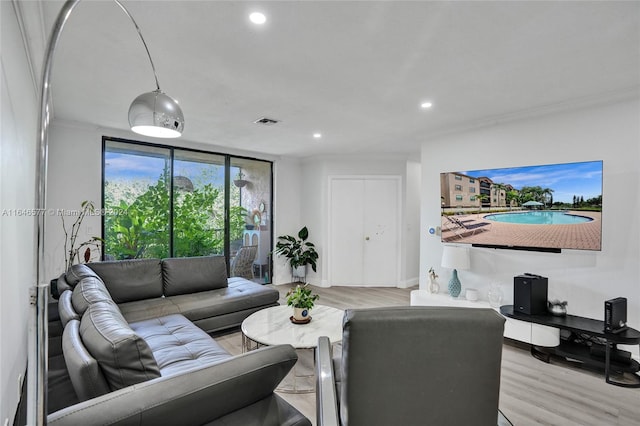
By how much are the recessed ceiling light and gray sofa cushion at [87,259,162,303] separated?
2.85 meters

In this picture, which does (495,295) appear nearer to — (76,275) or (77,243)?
(76,275)

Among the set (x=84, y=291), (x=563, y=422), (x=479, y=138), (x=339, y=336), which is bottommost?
(x=563, y=422)

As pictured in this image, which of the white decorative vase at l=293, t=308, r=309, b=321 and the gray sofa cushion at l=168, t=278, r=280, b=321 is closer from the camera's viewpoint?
the white decorative vase at l=293, t=308, r=309, b=321

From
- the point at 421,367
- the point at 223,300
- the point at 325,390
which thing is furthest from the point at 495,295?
the point at 223,300

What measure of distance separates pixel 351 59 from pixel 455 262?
2.56m

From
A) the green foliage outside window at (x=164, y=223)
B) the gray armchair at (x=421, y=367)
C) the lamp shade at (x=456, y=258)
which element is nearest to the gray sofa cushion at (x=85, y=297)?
the gray armchair at (x=421, y=367)

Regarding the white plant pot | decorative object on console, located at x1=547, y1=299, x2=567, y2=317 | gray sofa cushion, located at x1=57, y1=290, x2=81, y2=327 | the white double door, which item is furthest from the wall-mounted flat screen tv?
gray sofa cushion, located at x1=57, y1=290, x2=81, y2=327

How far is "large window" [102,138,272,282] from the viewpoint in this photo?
14.3ft

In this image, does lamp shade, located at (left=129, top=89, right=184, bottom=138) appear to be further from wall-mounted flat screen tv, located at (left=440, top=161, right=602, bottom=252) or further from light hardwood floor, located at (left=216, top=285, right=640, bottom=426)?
wall-mounted flat screen tv, located at (left=440, top=161, right=602, bottom=252)

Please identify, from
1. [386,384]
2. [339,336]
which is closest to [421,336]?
[386,384]

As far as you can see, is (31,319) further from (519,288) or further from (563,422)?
(519,288)

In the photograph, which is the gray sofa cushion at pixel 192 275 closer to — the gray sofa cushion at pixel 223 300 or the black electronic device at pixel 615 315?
the gray sofa cushion at pixel 223 300

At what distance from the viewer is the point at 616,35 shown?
6.47ft

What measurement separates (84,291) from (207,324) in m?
1.43
